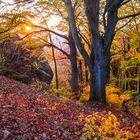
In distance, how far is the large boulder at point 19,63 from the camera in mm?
13777

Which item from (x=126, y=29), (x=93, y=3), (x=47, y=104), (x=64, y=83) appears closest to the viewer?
(x=47, y=104)

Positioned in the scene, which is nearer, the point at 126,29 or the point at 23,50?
the point at 23,50

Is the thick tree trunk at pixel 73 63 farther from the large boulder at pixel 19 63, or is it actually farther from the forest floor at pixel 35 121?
the forest floor at pixel 35 121

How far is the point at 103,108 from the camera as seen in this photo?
990 centimetres

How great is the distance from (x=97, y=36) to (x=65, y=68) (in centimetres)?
2538

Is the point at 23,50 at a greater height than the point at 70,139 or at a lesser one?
greater

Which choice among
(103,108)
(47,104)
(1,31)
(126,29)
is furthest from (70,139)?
(126,29)

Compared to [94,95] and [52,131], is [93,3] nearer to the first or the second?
[94,95]

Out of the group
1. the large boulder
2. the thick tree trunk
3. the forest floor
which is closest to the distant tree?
the forest floor

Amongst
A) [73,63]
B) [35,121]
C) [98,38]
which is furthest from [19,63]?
[35,121]

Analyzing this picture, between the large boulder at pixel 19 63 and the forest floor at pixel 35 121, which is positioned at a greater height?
the large boulder at pixel 19 63

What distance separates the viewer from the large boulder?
1378 centimetres

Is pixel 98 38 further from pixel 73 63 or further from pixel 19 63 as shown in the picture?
pixel 19 63

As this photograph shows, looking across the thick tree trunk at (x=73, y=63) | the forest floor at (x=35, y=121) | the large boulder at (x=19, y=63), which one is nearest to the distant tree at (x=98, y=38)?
the forest floor at (x=35, y=121)
